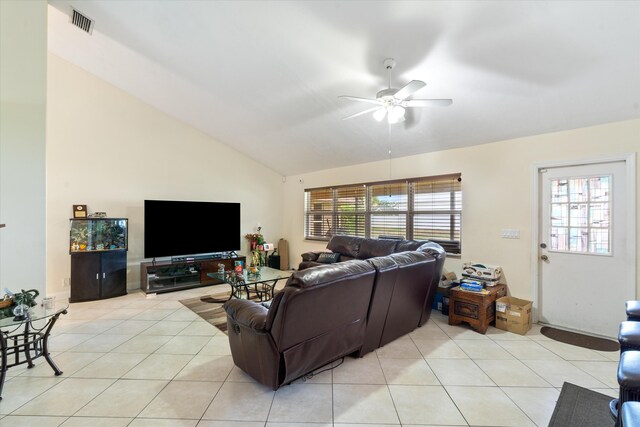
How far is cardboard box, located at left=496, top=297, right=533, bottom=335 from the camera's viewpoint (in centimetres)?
345

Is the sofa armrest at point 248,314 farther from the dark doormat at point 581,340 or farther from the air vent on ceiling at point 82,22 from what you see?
the air vent on ceiling at point 82,22

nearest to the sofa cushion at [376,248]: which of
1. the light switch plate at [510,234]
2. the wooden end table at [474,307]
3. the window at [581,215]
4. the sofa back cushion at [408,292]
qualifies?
the wooden end table at [474,307]

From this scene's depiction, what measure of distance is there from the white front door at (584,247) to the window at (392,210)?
3.74 feet

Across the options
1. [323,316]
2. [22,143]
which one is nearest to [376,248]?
[323,316]

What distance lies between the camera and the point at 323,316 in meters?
2.25

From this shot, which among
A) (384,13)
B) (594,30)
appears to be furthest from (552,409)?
(384,13)

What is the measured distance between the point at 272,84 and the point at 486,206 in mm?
3423

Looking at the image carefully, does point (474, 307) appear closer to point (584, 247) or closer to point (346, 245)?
point (584, 247)

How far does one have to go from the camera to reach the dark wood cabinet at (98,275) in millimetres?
4531

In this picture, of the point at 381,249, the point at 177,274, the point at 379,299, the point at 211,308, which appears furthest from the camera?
the point at 177,274

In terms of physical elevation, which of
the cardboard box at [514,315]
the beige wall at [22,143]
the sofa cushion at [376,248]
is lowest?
the cardboard box at [514,315]

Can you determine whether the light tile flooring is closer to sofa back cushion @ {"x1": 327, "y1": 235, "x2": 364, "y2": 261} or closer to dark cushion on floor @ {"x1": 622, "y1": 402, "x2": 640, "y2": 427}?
dark cushion on floor @ {"x1": 622, "y1": 402, "x2": 640, "y2": 427}

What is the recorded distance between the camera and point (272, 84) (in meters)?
3.95

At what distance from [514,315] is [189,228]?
5264 millimetres
